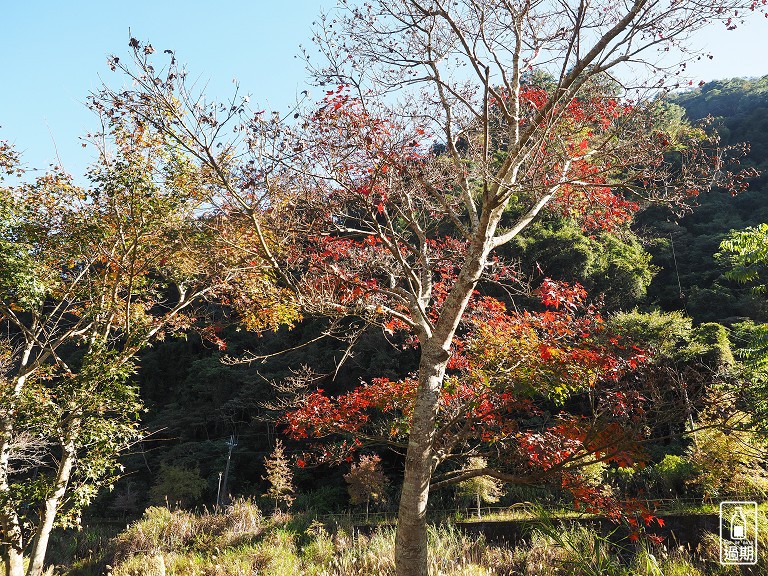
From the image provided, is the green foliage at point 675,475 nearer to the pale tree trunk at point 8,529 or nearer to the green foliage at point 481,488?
the green foliage at point 481,488

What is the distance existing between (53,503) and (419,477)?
5159mm

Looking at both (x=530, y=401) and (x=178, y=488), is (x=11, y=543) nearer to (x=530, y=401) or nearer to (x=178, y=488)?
(x=530, y=401)

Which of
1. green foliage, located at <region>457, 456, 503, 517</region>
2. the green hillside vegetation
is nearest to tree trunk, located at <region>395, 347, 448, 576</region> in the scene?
the green hillside vegetation

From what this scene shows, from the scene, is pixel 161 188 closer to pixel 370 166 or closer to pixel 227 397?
pixel 370 166

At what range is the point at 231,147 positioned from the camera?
3.94m

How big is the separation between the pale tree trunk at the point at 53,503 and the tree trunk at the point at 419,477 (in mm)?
4707

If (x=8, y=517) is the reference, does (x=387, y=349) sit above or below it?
above

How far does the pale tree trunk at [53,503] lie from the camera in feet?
19.1

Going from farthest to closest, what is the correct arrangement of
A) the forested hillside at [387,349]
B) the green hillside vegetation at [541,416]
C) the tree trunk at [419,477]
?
the forested hillside at [387,349] < the green hillside vegetation at [541,416] < the tree trunk at [419,477]

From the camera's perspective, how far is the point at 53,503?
5.99 m

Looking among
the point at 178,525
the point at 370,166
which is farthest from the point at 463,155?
the point at 178,525

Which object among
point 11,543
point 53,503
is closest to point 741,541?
point 53,503

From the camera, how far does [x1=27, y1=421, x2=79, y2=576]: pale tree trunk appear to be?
5.82 m

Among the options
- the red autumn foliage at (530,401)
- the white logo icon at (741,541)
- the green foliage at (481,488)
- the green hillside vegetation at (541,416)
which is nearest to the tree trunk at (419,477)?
the red autumn foliage at (530,401)
